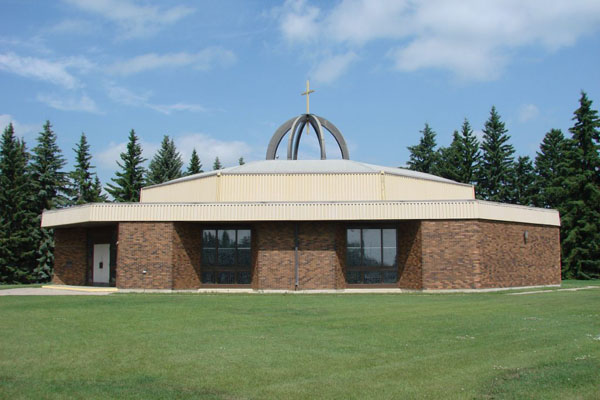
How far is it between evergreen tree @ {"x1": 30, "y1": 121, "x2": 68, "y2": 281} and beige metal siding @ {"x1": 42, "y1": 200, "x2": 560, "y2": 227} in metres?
22.8

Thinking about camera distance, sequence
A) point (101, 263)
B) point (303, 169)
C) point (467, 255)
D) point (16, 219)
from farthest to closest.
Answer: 1. point (16, 219)
2. point (101, 263)
3. point (303, 169)
4. point (467, 255)

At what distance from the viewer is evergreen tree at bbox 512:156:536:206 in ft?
177

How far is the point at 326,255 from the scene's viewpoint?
2431 centimetres

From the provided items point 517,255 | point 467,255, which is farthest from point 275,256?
point 517,255

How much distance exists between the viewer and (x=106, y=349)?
9.53 meters

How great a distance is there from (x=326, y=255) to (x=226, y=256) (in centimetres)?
507

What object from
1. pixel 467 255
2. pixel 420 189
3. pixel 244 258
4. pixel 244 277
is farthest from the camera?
pixel 420 189

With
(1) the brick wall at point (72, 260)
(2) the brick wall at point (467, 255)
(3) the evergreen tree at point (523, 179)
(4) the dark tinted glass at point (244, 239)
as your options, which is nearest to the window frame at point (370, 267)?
(2) the brick wall at point (467, 255)

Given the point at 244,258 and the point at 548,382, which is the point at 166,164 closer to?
the point at 244,258

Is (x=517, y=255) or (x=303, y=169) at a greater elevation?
(x=303, y=169)

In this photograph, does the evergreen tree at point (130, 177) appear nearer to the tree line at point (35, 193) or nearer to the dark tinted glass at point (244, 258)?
the tree line at point (35, 193)

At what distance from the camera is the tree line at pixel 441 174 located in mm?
40594

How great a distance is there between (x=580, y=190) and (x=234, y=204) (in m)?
29.2

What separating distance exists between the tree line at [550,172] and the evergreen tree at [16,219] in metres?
37.9
